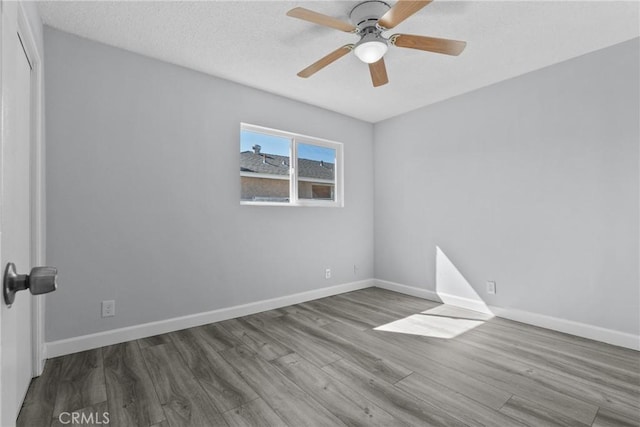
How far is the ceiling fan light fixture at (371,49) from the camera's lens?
1.98 meters

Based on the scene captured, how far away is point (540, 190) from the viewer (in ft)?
9.16

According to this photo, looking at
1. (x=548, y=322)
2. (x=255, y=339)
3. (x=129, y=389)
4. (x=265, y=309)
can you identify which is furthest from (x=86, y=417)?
(x=548, y=322)

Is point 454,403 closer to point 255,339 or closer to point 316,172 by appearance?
point 255,339

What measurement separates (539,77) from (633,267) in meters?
1.82

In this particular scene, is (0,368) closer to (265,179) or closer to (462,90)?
(265,179)

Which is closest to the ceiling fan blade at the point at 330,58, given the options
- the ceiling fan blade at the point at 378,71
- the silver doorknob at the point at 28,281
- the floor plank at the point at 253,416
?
the ceiling fan blade at the point at 378,71

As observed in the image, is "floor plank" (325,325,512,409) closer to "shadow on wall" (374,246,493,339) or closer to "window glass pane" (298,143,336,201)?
"shadow on wall" (374,246,493,339)

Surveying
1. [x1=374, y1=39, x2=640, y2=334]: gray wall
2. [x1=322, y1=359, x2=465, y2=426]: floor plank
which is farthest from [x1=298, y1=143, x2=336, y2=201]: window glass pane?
[x1=322, y1=359, x2=465, y2=426]: floor plank

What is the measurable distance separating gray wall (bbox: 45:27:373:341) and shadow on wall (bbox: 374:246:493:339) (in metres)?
1.37

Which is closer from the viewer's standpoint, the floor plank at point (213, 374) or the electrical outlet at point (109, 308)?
the floor plank at point (213, 374)

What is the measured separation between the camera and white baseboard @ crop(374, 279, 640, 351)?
2.35 meters

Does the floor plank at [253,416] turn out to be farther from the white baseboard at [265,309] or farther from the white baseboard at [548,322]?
the white baseboard at [548,322]

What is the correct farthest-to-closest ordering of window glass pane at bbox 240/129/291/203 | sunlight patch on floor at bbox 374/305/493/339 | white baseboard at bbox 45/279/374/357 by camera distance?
window glass pane at bbox 240/129/291/203
sunlight patch on floor at bbox 374/305/493/339
white baseboard at bbox 45/279/374/357

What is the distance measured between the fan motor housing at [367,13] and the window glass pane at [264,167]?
1.71 meters
